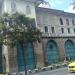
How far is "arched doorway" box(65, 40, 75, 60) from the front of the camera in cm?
4738

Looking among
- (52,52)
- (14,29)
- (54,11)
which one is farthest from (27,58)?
(54,11)

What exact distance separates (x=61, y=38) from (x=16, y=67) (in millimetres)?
13399

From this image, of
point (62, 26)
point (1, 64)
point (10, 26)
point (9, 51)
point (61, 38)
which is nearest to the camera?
point (10, 26)

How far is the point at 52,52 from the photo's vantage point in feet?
149

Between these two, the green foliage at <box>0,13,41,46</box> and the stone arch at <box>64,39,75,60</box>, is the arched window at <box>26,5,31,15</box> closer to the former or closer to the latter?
the stone arch at <box>64,39,75,60</box>

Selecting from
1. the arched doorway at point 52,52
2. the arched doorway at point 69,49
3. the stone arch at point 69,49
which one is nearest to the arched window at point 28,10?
the arched doorway at point 52,52

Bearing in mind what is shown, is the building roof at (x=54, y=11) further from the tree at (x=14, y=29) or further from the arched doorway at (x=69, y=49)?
the tree at (x=14, y=29)

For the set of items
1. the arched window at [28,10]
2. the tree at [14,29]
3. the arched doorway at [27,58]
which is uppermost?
the arched window at [28,10]

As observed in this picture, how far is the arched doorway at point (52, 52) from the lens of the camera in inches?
1747

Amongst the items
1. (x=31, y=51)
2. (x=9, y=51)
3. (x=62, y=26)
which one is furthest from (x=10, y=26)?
(x=62, y=26)

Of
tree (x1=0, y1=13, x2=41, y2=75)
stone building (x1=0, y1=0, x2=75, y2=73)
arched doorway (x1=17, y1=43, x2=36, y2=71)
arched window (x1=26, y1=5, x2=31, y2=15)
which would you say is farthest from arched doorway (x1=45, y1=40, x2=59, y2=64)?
tree (x1=0, y1=13, x2=41, y2=75)

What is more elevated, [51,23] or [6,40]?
[51,23]

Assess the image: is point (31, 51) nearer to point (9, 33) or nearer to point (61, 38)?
point (61, 38)

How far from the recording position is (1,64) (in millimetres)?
40594
